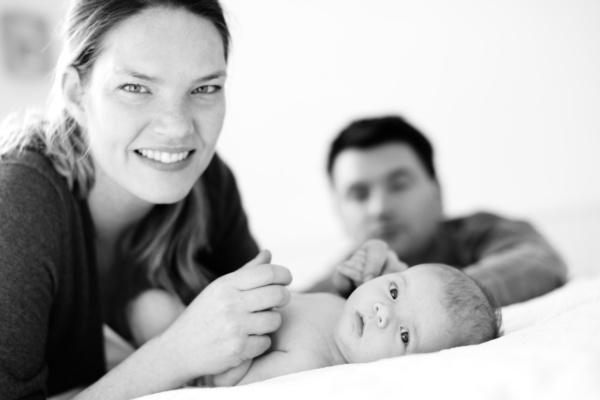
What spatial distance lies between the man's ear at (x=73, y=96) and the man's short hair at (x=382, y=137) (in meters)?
1.21

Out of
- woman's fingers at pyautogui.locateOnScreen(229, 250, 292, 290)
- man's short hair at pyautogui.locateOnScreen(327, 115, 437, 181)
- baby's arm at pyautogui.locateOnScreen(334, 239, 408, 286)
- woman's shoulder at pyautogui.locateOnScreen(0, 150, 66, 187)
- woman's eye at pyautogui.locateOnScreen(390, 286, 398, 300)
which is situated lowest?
baby's arm at pyautogui.locateOnScreen(334, 239, 408, 286)

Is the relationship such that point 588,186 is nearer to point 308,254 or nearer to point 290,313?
point 308,254

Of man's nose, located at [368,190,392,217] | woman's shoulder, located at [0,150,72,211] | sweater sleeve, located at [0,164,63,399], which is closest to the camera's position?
sweater sleeve, located at [0,164,63,399]

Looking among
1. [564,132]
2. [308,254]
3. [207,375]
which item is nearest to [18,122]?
[207,375]

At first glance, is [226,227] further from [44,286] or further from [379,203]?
[379,203]

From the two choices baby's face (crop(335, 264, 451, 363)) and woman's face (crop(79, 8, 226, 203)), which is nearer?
baby's face (crop(335, 264, 451, 363))

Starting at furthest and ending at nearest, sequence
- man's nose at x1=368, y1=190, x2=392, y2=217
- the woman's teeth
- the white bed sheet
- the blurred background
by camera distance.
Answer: the blurred background < man's nose at x1=368, y1=190, x2=392, y2=217 < the woman's teeth < the white bed sheet

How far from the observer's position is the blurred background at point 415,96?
3.18m

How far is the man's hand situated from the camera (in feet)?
4.16

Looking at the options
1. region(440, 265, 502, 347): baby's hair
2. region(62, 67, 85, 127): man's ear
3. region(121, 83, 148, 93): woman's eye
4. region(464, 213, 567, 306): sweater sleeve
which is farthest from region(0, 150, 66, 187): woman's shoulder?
region(464, 213, 567, 306): sweater sleeve

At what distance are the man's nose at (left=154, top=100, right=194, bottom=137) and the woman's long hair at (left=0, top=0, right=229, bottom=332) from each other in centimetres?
17

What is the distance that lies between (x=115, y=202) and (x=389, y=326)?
67cm

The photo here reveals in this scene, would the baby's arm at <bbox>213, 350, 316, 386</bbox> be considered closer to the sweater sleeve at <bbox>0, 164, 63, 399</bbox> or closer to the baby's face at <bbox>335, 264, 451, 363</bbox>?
the baby's face at <bbox>335, 264, 451, 363</bbox>

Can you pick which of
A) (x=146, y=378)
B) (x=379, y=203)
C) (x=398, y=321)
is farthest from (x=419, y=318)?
(x=379, y=203)
